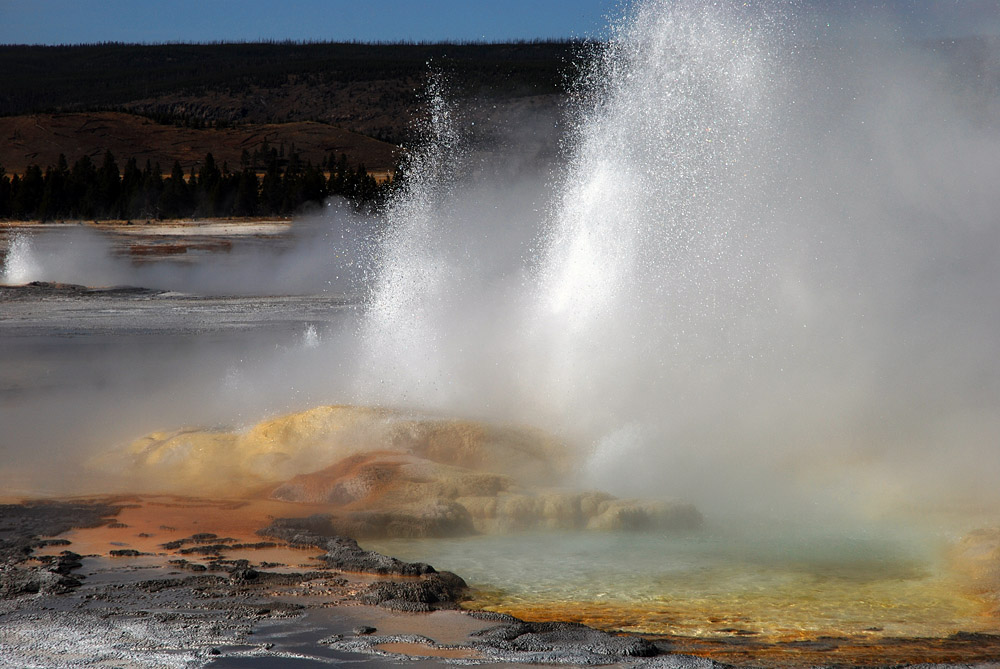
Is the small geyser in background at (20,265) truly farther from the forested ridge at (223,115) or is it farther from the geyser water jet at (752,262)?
the geyser water jet at (752,262)

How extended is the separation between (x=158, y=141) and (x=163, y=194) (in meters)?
16.1

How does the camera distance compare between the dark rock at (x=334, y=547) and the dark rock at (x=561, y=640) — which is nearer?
the dark rock at (x=561, y=640)

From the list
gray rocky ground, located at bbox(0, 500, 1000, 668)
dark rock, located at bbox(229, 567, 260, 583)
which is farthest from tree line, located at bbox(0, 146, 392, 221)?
dark rock, located at bbox(229, 567, 260, 583)

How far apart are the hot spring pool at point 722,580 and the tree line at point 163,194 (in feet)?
110

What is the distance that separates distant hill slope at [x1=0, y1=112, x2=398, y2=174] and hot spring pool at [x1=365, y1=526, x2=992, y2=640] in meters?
46.3

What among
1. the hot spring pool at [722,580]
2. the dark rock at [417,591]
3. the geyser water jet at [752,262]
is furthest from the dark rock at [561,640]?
the geyser water jet at [752,262]

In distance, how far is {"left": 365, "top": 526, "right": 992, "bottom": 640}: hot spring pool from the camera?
4836 mm

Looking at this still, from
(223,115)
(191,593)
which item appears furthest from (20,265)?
(223,115)

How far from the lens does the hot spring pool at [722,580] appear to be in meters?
4.84

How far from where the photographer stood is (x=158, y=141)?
55.8m

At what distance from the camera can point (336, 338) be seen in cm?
1444

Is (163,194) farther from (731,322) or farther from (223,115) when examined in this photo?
(731,322)

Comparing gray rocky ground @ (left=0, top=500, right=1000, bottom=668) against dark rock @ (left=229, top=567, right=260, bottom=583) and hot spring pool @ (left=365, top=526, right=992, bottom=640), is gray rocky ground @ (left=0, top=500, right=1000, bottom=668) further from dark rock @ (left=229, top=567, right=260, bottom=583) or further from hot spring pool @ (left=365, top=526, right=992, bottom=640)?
hot spring pool @ (left=365, top=526, right=992, bottom=640)

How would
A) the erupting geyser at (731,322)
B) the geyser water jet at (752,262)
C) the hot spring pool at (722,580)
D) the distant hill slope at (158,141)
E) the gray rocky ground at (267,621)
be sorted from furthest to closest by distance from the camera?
the distant hill slope at (158,141)
the geyser water jet at (752,262)
the erupting geyser at (731,322)
the hot spring pool at (722,580)
the gray rocky ground at (267,621)
